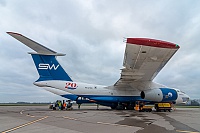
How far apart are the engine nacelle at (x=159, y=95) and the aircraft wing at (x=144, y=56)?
1.60 meters

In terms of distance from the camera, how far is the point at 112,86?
21.5 meters

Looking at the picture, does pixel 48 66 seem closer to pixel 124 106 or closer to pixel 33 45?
pixel 33 45

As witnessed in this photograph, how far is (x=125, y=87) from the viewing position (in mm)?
21688

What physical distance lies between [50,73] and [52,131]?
522 inches

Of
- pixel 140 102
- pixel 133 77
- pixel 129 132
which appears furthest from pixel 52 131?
pixel 140 102

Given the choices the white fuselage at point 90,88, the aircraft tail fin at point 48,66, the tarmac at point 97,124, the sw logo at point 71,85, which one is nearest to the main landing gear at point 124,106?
the white fuselage at point 90,88

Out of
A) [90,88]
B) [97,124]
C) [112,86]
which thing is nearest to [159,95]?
[112,86]

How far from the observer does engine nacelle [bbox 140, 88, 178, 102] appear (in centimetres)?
1939

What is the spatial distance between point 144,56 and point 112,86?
9.11 metres

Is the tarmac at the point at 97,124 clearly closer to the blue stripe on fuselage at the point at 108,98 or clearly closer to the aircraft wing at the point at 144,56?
the aircraft wing at the point at 144,56

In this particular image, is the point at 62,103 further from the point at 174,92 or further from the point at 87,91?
the point at 174,92

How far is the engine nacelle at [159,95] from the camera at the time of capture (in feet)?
63.6

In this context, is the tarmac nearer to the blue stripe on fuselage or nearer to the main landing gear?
the blue stripe on fuselage

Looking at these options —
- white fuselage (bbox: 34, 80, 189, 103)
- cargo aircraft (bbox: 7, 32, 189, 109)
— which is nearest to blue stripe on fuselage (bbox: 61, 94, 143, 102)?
cargo aircraft (bbox: 7, 32, 189, 109)
